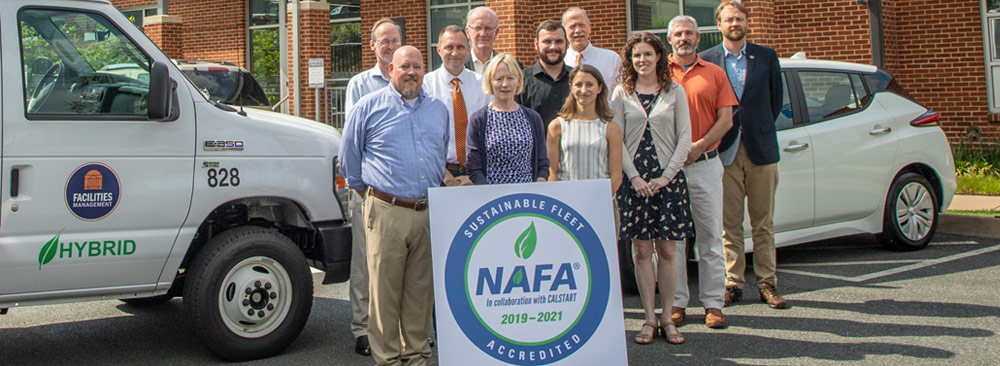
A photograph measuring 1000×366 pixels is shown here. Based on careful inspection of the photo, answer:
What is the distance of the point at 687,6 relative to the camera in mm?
16203

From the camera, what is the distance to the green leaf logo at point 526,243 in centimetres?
459

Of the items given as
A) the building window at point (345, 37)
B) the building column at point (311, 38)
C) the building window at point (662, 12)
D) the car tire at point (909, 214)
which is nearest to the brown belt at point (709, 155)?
the car tire at point (909, 214)

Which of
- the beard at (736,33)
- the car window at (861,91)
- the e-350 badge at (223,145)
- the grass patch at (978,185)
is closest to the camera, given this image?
the e-350 badge at (223,145)

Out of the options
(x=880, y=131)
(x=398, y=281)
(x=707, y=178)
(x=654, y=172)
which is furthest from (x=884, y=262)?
(x=398, y=281)

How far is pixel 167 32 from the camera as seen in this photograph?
71.1 feet

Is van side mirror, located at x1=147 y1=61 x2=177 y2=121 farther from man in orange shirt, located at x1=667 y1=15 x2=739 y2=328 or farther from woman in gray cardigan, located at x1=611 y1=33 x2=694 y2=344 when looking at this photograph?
man in orange shirt, located at x1=667 y1=15 x2=739 y2=328

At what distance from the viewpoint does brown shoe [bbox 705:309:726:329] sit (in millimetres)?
6020

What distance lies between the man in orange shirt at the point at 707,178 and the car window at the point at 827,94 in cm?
199

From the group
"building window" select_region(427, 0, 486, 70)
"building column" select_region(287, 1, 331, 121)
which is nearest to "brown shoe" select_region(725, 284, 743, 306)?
"building window" select_region(427, 0, 486, 70)

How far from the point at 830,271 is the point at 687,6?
29.7 ft

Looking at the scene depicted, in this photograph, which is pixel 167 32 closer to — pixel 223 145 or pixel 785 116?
pixel 785 116

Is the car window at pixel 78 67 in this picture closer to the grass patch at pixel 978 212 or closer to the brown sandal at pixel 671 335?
the brown sandal at pixel 671 335

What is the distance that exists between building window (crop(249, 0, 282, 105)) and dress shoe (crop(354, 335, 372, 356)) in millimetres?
16527

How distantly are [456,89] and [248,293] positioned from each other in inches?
65.0
